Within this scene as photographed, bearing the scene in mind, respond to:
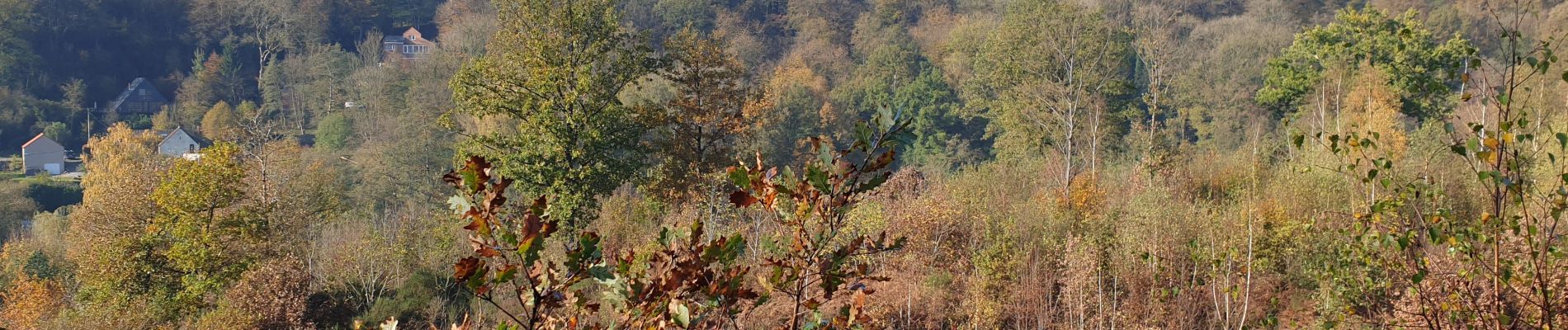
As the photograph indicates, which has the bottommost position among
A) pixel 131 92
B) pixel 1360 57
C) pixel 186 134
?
pixel 186 134

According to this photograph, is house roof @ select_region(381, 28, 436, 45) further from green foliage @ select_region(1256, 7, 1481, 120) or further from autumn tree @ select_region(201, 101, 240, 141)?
green foliage @ select_region(1256, 7, 1481, 120)

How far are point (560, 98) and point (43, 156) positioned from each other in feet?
138

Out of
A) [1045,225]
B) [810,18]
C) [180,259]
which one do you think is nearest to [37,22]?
[810,18]

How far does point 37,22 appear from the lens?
181 feet

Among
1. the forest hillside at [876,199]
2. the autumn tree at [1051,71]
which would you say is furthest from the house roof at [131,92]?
the autumn tree at [1051,71]

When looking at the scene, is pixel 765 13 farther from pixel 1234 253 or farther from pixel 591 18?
pixel 1234 253

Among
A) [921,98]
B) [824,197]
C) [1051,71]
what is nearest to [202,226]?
[824,197]

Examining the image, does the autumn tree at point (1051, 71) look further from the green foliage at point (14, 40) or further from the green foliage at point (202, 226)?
the green foliage at point (14, 40)

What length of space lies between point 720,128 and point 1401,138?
473 inches

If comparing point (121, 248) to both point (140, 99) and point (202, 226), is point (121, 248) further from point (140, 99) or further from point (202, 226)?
point (140, 99)

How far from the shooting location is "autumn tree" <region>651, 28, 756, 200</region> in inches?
737

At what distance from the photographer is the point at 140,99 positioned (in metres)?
58.4

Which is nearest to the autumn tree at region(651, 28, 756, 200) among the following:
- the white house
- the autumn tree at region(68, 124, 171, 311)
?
the autumn tree at region(68, 124, 171, 311)

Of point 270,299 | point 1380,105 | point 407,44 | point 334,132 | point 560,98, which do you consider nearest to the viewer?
point 270,299
